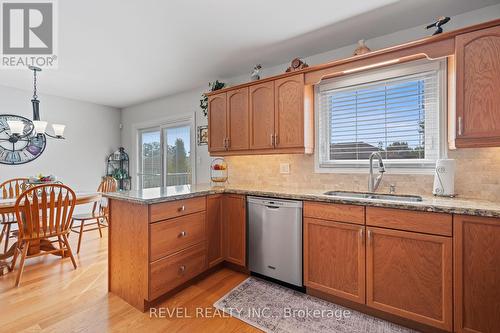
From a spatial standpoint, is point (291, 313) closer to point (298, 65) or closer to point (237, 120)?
point (237, 120)

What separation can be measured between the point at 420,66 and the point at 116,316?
3205 millimetres

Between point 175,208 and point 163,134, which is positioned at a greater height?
point 163,134

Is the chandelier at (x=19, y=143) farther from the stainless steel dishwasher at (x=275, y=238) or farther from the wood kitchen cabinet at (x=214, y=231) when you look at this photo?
the stainless steel dishwasher at (x=275, y=238)

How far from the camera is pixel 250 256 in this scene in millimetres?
2383

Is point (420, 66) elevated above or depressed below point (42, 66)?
below

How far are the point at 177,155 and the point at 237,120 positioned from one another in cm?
188

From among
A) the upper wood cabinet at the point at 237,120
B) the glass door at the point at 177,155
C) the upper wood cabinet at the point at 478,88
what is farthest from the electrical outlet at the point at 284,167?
the glass door at the point at 177,155

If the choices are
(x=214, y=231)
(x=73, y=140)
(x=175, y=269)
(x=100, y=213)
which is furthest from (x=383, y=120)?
(x=73, y=140)

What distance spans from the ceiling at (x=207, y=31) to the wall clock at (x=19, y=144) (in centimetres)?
82

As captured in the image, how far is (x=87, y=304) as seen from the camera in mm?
1904

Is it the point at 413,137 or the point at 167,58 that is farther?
the point at 167,58

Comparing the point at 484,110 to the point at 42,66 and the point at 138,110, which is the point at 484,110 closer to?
the point at 42,66

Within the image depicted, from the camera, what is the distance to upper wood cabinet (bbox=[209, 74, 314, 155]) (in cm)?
239

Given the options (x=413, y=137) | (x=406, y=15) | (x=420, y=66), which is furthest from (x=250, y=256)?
(x=406, y=15)
